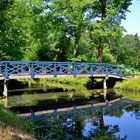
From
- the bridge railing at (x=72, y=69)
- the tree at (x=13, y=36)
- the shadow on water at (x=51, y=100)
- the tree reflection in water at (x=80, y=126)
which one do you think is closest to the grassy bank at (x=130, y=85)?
the bridge railing at (x=72, y=69)

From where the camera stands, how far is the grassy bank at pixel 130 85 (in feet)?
103

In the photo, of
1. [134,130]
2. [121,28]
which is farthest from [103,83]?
[134,130]

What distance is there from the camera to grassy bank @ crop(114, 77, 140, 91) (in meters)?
31.5

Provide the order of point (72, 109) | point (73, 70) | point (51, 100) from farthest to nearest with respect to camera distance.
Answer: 1. point (73, 70)
2. point (51, 100)
3. point (72, 109)

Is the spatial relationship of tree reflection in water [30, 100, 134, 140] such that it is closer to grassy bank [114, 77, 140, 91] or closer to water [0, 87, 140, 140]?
water [0, 87, 140, 140]

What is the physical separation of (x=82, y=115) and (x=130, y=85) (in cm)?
1285

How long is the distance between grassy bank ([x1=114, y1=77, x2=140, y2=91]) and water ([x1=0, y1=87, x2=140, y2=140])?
49.6 inches

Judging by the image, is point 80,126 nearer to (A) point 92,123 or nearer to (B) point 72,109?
(A) point 92,123

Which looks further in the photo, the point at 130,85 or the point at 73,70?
the point at 73,70

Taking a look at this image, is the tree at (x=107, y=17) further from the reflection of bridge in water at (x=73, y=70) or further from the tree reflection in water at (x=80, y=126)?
the tree reflection in water at (x=80, y=126)

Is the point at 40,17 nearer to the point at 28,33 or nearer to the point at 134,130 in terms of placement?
the point at 28,33

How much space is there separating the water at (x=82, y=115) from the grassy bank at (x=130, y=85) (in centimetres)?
126

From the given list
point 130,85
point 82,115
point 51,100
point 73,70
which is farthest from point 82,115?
point 73,70

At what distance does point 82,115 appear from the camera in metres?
20.1
